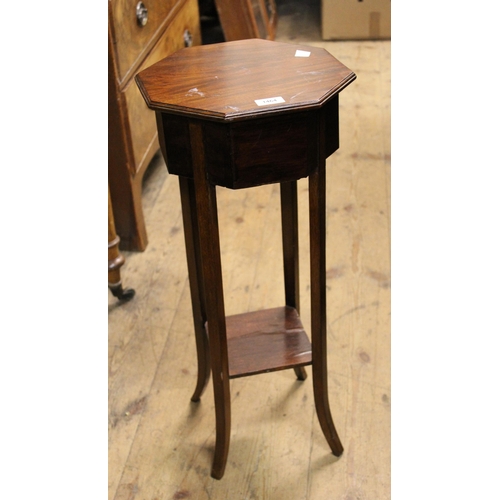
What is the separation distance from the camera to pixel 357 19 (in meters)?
4.28

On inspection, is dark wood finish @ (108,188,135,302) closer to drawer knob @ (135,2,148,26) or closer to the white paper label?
drawer knob @ (135,2,148,26)

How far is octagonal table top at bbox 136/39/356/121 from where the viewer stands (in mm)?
1306

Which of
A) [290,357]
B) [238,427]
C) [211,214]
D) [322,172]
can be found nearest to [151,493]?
[238,427]

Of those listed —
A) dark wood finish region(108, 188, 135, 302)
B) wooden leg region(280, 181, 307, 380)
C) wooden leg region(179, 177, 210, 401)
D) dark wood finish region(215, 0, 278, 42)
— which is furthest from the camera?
dark wood finish region(215, 0, 278, 42)

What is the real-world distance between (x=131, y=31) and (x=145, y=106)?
Answer: 0.30 m

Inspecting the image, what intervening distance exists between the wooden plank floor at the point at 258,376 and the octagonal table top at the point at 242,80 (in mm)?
928

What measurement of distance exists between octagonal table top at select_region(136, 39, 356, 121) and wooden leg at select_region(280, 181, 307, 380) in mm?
327

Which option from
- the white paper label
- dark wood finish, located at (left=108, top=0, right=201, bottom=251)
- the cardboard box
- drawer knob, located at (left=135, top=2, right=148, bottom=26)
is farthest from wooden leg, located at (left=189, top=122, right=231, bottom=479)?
the cardboard box

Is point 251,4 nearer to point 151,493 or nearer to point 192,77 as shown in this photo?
point 192,77

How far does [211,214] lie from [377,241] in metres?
1.26

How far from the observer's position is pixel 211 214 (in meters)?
1.44

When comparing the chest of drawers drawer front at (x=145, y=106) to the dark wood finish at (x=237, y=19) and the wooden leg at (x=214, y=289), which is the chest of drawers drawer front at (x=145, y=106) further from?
the wooden leg at (x=214, y=289)

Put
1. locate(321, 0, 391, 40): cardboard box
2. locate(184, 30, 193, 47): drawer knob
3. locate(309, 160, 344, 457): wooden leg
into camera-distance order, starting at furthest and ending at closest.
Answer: locate(321, 0, 391, 40): cardboard box < locate(184, 30, 193, 47): drawer knob < locate(309, 160, 344, 457): wooden leg

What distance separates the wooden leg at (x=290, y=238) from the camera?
1.75 m
